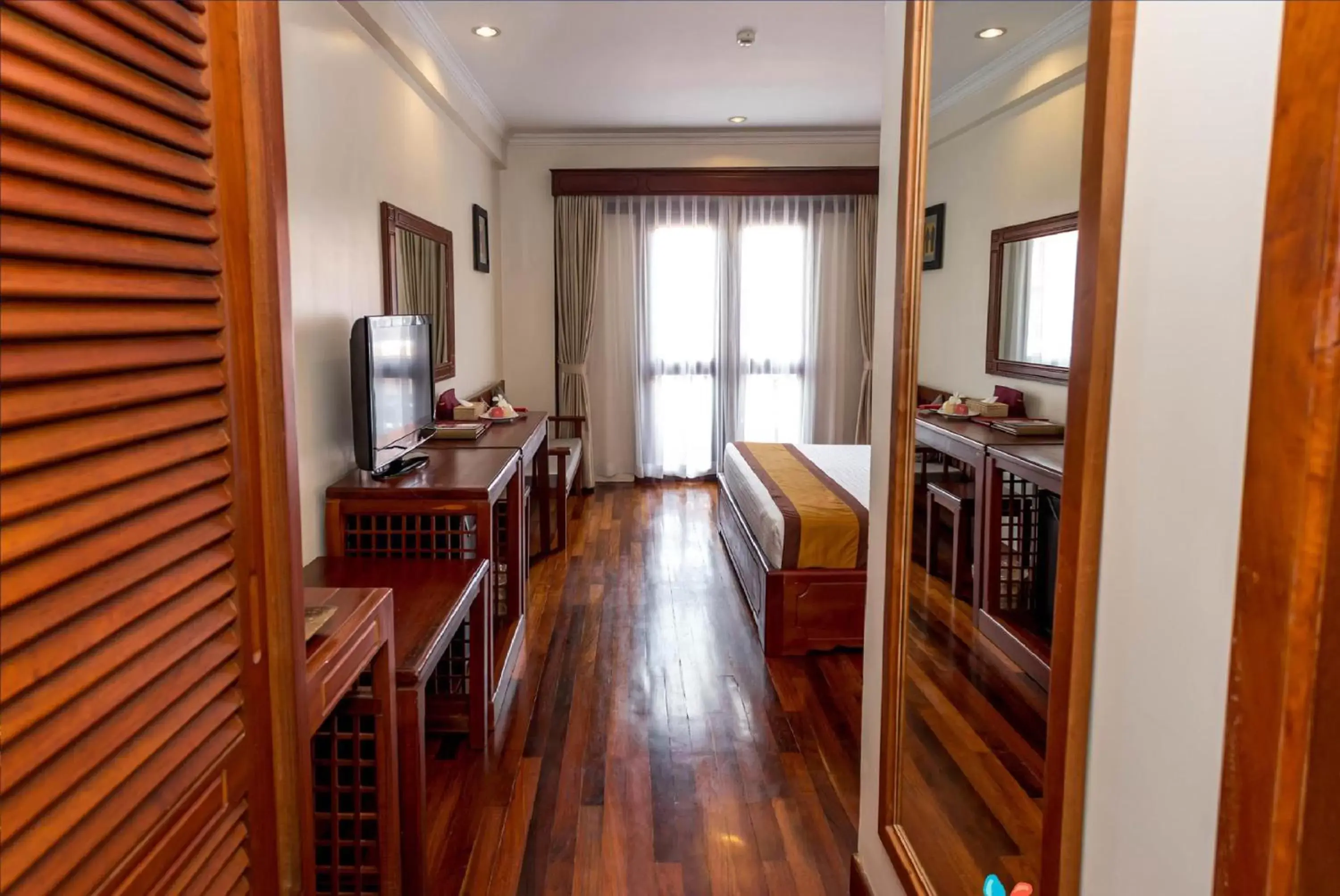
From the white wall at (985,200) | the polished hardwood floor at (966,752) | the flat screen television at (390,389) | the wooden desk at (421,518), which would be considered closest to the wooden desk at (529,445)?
the flat screen television at (390,389)

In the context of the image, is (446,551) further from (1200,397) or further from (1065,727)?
(1200,397)

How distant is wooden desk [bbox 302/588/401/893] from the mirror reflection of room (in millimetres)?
1023

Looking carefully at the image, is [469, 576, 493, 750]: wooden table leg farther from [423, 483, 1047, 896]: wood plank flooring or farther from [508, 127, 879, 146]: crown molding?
[508, 127, 879, 146]: crown molding

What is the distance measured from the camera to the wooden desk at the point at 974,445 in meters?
1.42

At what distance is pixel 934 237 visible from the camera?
1.58 m

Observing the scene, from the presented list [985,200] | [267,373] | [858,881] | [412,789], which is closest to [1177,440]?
[985,200]

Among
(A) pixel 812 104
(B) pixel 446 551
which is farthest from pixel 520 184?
(B) pixel 446 551

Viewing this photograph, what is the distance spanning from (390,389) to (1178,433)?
265 cm

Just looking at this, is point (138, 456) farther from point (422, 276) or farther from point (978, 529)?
point (422, 276)

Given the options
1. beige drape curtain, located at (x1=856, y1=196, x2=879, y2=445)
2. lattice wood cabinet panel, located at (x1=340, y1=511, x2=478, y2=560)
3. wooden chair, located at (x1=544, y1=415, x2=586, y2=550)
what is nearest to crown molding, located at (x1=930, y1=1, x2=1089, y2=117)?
lattice wood cabinet panel, located at (x1=340, y1=511, x2=478, y2=560)

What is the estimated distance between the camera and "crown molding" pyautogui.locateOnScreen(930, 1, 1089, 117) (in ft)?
3.51

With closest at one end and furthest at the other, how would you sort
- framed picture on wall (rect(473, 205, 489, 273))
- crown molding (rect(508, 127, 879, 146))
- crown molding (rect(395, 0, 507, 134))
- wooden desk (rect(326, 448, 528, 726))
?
wooden desk (rect(326, 448, 528, 726)) < crown molding (rect(395, 0, 507, 134)) < framed picture on wall (rect(473, 205, 489, 273)) < crown molding (rect(508, 127, 879, 146))

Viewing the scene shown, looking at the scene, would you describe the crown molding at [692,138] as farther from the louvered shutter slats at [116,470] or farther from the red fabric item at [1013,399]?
the louvered shutter slats at [116,470]

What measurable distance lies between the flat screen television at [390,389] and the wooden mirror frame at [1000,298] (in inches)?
76.2
